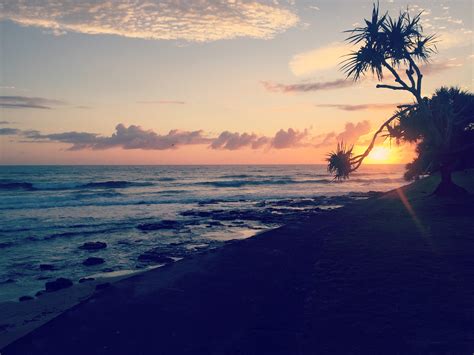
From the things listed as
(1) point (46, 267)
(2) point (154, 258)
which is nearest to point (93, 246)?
(1) point (46, 267)

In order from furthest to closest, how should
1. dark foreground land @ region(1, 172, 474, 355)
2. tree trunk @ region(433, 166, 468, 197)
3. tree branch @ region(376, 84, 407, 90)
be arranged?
tree trunk @ region(433, 166, 468, 197)
tree branch @ region(376, 84, 407, 90)
dark foreground land @ region(1, 172, 474, 355)

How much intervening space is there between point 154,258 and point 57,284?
4618mm

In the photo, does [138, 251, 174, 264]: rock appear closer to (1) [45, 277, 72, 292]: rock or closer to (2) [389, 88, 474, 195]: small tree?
(1) [45, 277, 72, 292]: rock

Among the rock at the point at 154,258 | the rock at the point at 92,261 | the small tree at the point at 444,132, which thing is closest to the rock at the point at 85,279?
the rock at the point at 92,261

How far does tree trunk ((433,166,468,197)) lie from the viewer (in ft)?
68.7

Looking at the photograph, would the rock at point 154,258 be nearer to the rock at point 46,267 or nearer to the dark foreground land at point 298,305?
the dark foreground land at point 298,305

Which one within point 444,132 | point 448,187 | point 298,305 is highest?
point 444,132

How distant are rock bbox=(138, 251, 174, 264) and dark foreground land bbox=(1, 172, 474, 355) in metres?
2.77

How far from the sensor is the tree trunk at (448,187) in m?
20.9

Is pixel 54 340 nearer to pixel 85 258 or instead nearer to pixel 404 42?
pixel 85 258

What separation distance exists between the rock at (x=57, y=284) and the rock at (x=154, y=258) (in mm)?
3843

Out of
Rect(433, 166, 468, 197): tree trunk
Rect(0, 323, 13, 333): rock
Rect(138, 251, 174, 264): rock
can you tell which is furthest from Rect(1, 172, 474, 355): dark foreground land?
Rect(433, 166, 468, 197): tree trunk

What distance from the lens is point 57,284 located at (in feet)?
41.9

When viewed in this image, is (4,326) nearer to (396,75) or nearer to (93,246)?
(93,246)
